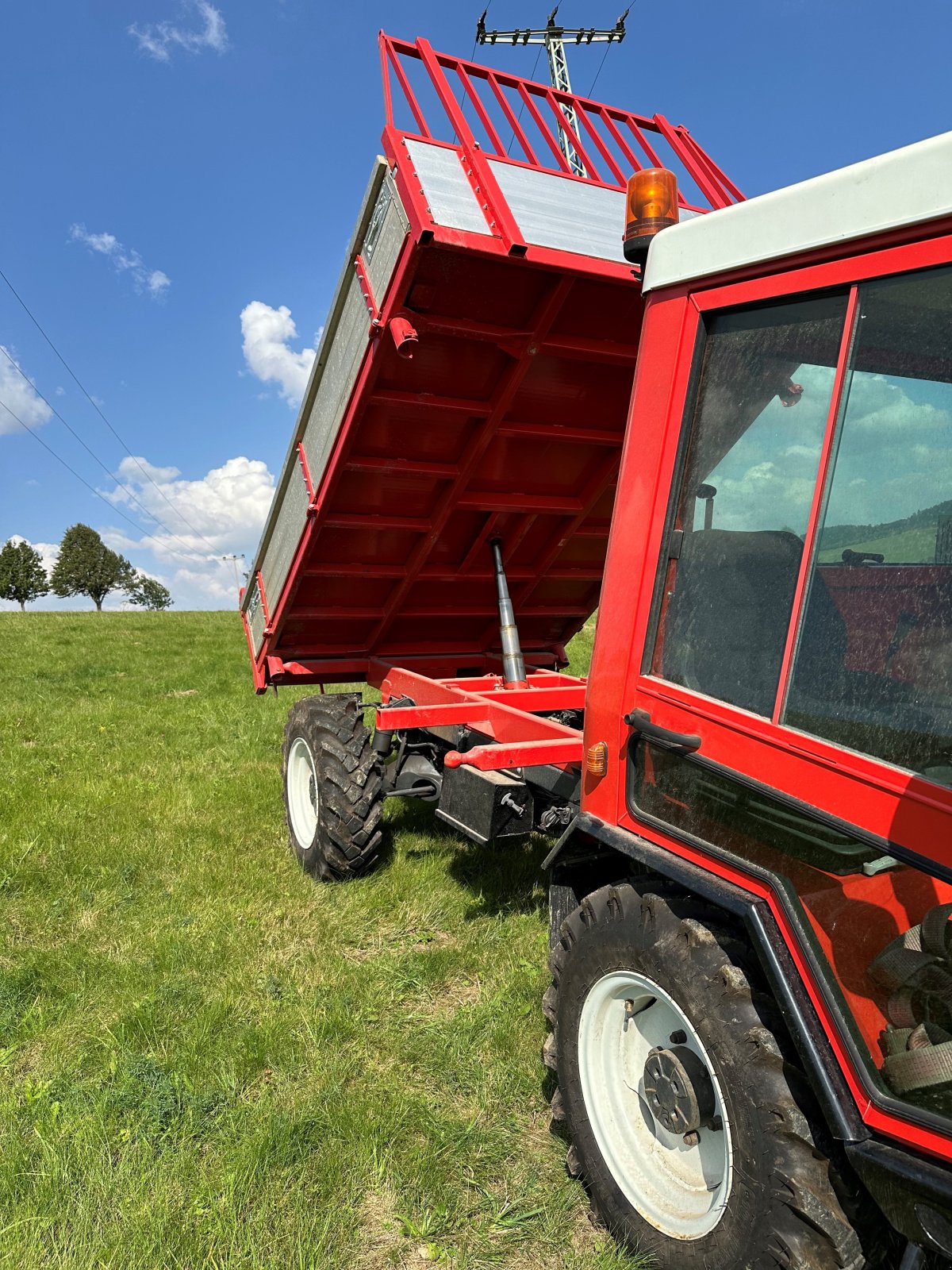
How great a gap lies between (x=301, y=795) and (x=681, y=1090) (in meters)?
3.48

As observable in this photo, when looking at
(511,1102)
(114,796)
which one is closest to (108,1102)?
(511,1102)

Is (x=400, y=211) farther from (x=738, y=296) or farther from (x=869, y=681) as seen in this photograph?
(x=869, y=681)

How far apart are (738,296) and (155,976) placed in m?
3.54

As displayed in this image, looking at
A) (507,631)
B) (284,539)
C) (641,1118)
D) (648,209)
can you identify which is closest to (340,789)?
(507,631)

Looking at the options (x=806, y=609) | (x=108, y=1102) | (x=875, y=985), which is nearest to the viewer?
(x=875, y=985)

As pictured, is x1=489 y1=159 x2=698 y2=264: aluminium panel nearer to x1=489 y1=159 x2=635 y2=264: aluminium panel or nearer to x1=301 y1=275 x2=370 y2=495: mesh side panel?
x1=489 y1=159 x2=635 y2=264: aluminium panel

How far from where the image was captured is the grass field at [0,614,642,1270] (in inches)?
94.3

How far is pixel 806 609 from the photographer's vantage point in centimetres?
186

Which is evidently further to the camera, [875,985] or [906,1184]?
[875,985]

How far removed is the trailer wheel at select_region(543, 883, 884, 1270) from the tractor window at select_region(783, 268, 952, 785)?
674 mm

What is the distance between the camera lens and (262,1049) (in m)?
3.18

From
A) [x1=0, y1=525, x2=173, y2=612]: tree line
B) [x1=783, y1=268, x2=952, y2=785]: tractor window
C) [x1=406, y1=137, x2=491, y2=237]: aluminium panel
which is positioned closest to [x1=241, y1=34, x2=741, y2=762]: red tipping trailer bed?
[x1=406, y1=137, x2=491, y2=237]: aluminium panel

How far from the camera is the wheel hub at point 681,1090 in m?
2.08

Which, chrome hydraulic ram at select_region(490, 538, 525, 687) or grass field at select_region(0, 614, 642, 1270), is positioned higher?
chrome hydraulic ram at select_region(490, 538, 525, 687)
